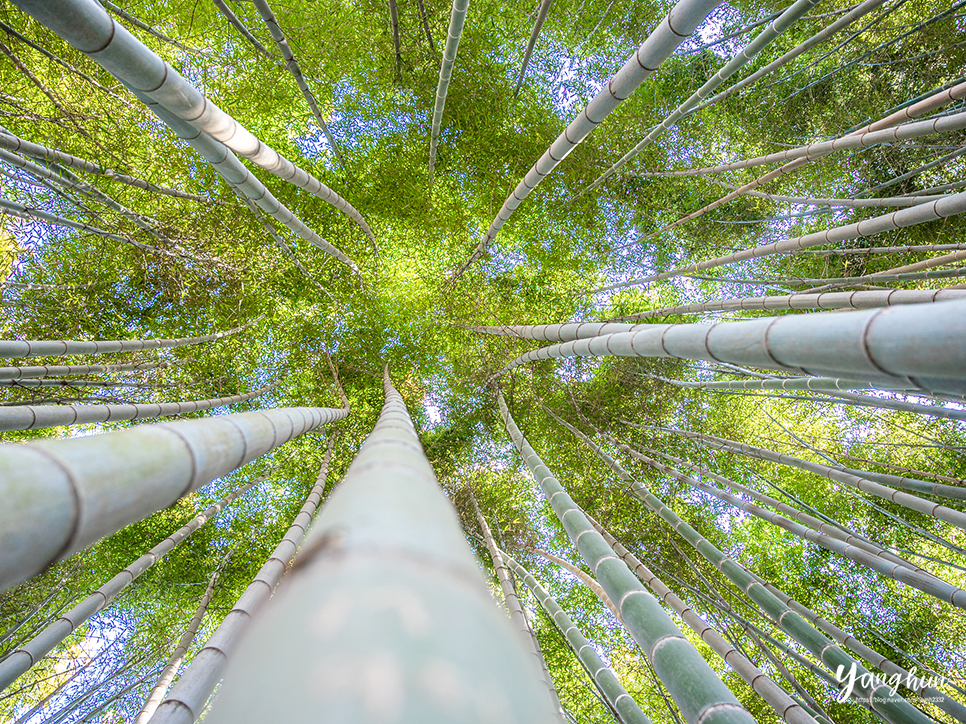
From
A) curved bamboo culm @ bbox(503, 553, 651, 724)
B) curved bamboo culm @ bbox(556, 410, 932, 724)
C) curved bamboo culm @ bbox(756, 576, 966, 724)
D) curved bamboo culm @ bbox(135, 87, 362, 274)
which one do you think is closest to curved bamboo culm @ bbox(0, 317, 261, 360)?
curved bamboo culm @ bbox(135, 87, 362, 274)

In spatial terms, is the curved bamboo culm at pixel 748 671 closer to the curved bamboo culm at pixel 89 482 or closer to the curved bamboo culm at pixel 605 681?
the curved bamboo culm at pixel 605 681

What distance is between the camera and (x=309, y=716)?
453 millimetres

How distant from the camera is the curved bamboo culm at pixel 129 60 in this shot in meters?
1.29

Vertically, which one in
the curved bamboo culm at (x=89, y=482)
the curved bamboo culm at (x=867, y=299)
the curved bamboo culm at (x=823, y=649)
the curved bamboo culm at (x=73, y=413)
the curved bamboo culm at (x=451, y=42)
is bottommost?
the curved bamboo culm at (x=73, y=413)

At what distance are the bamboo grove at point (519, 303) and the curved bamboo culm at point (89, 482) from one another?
1.59 metres

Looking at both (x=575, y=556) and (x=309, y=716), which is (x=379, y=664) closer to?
(x=309, y=716)

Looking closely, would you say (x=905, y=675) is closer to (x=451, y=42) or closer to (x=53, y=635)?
(x=451, y=42)

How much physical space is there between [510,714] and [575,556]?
18.8 ft

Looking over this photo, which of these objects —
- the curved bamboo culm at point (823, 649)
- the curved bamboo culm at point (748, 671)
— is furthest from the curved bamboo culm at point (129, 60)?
→ the curved bamboo culm at point (823, 649)

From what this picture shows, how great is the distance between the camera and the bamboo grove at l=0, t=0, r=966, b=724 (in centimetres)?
310

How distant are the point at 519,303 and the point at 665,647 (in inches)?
195

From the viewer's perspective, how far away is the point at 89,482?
2.05 feet

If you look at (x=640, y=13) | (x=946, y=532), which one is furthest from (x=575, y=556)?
(x=640, y=13)

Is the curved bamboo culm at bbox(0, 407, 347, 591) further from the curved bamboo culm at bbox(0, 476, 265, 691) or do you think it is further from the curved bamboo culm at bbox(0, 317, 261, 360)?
the curved bamboo culm at bbox(0, 476, 265, 691)
